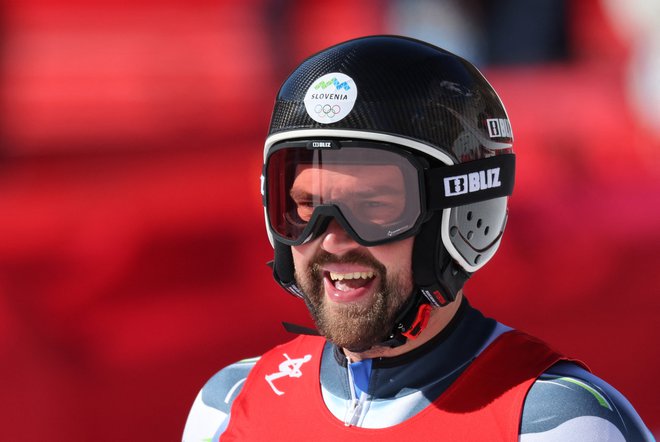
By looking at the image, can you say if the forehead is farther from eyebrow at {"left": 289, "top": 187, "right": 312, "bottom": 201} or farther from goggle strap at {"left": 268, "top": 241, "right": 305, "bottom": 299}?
goggle strap at {"left": 268, "top": 241, "right": 305, "bottom": 299}

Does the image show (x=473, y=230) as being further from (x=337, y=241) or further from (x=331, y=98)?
(x=331, y=98)

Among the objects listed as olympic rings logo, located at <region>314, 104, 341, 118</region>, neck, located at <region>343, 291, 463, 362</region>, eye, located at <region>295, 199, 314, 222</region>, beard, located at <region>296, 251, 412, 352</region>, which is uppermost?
olympic rings logo, located at <region>314, 104, 341, 118</region>

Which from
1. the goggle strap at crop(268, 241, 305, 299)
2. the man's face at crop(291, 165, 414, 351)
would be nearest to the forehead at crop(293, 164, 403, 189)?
the man's face at crop(291, 165, 414, 351)

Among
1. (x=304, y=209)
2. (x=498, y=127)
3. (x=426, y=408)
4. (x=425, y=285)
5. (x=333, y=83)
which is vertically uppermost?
(x=333, y=83)

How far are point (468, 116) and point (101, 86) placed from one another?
12.7 feet

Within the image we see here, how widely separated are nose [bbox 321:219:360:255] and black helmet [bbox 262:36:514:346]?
2cm

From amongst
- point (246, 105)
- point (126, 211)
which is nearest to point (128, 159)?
point (126, 211)

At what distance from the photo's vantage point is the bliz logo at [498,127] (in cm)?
219

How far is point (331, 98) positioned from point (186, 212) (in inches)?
110

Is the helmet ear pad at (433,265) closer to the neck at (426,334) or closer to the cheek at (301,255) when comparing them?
the neck at (426,334)

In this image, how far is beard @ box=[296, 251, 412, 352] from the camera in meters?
2.07

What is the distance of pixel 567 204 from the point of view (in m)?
5.26

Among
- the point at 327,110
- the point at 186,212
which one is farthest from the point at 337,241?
the point at 186,212

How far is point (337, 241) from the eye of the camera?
6.89 ft
